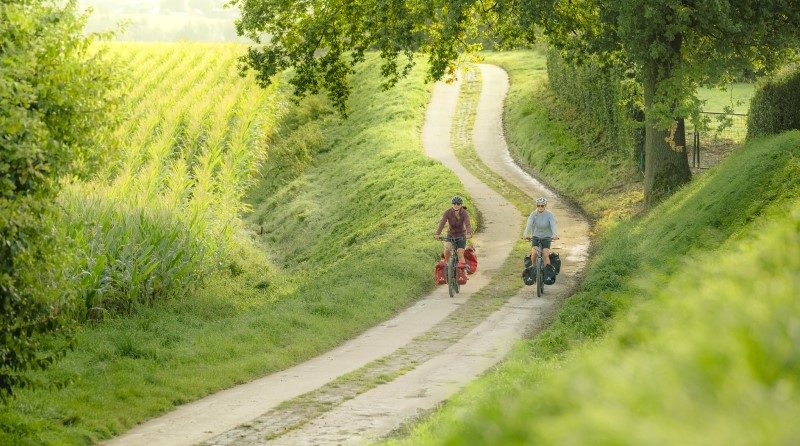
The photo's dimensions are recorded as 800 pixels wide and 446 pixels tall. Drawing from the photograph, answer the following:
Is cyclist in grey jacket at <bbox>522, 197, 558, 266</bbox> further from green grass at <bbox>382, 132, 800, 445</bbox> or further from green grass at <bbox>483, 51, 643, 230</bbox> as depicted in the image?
green grass at <bbox>382, 132, 800, 445</bbox>

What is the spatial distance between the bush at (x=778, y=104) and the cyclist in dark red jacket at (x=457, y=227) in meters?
7.73

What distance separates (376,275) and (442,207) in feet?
26.8

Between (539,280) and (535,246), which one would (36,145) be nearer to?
(535,246)

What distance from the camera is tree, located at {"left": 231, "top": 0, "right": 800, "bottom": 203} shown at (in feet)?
74.7

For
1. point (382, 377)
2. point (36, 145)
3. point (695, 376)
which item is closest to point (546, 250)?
point (382, 377)

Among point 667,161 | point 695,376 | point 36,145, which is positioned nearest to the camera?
point 695,376

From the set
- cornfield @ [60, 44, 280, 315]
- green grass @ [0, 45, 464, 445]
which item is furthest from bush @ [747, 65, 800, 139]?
cornfield @ [60, 44, 280, 315]

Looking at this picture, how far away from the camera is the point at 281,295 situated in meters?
23.5

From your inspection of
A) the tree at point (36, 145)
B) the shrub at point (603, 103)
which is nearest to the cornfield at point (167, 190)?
the tree at point (36, 145)

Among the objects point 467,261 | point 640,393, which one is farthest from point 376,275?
point 640,393

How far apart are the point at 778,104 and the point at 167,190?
15866 mm

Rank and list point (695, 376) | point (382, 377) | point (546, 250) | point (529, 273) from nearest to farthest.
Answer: point (695, 376) < point (382, 377) < point (546, 250) < point (529, 273)

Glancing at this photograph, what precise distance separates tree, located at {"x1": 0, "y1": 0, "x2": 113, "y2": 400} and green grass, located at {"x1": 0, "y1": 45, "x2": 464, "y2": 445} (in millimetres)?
1332

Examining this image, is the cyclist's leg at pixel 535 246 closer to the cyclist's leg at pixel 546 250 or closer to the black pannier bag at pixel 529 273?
the cyclist's leg at pixel 546 250
